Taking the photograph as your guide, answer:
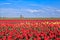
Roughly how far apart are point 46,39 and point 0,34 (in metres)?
2.36

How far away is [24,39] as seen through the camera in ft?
20.4

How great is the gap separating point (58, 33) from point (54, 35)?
49 cm

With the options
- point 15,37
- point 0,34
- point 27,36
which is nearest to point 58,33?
point 27,36

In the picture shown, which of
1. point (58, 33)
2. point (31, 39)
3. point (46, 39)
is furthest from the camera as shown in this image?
point (58, 33)

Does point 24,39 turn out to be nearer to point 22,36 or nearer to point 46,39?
point 22,36

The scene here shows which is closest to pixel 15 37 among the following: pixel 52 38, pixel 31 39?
pixel 31 39

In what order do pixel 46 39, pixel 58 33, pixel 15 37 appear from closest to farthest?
1. pixel 46 39
2. pixel 15 37
3. pixel 58 33

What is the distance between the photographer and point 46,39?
5551mm

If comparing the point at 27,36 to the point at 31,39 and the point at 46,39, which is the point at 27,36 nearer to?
the point at 31,39

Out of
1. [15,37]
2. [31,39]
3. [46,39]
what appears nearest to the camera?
[46,39]

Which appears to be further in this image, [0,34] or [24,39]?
[0,34]

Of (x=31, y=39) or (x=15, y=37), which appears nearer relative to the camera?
(x=31, y=39)

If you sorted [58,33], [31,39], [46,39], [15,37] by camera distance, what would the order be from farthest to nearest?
[58,33] < [15,37] < [31,39] < [46,39]

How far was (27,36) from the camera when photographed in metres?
6.53
